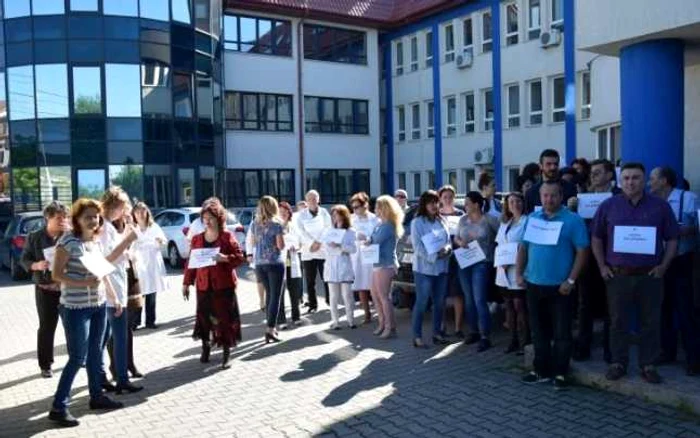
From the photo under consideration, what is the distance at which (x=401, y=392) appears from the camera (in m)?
6.59

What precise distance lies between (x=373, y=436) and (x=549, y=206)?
8.63 feet

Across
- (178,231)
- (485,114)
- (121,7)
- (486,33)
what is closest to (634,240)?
(178,231)

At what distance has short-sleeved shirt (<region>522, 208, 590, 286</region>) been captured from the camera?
6.25 metres

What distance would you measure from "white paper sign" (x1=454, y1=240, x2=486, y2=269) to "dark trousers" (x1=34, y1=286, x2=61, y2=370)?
453cm

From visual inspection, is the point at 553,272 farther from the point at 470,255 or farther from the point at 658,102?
the point at 658,102

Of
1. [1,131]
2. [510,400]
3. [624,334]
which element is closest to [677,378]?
[624,334]

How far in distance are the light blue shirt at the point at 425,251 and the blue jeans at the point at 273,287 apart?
182cm

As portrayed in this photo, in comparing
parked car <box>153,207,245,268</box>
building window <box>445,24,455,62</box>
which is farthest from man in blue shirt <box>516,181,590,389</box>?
building window <box>445,24,455,62</box>

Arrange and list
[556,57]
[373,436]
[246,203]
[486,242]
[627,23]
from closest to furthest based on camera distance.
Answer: [373,436] → [627,23] → [486,242] → [556,57] → [246,203]

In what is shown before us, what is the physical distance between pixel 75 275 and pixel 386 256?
4.18 m

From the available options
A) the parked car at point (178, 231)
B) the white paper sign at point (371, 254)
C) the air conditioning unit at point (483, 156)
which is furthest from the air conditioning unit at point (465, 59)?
the white paper sign at point (371, 254)

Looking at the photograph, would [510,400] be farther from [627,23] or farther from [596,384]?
[627,23]

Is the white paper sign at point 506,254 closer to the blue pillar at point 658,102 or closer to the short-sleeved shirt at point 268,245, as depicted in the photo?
the blue pillar at point 658,102

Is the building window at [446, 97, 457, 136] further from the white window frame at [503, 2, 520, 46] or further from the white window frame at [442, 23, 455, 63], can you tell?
the white window frame at [503, 2, 520, 46]
